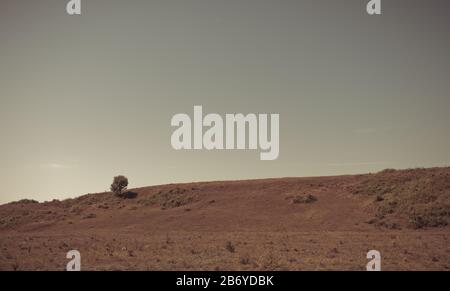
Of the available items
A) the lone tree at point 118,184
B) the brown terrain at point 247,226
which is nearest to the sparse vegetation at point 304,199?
the brown terrain at point 247,226

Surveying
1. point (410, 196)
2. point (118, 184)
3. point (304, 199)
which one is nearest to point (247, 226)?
point (304, 199)

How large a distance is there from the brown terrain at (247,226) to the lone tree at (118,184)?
1.08 meters

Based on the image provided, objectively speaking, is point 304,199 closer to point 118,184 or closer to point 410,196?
point 410,196

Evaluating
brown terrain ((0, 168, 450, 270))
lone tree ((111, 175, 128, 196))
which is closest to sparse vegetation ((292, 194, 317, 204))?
brown terrain ((0, 168, 450, 270))

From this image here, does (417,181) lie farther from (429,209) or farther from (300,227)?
(300,227)

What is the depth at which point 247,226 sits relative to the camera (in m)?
33.9

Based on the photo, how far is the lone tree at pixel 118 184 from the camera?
5278cm

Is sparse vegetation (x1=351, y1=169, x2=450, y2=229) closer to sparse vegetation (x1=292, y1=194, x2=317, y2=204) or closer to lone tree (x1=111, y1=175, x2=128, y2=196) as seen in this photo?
sparse vegetation (x1=292, y1=194, x2=317, y2=204)

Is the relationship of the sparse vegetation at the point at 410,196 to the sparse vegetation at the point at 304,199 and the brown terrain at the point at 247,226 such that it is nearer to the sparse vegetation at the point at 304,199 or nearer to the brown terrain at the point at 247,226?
the brown terrain at the point at 247,226

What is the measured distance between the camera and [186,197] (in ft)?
155

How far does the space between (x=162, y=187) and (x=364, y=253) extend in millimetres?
39608

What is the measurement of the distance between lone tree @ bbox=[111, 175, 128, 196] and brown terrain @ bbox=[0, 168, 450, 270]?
3.56ft

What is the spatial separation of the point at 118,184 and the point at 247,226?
25267 mm
